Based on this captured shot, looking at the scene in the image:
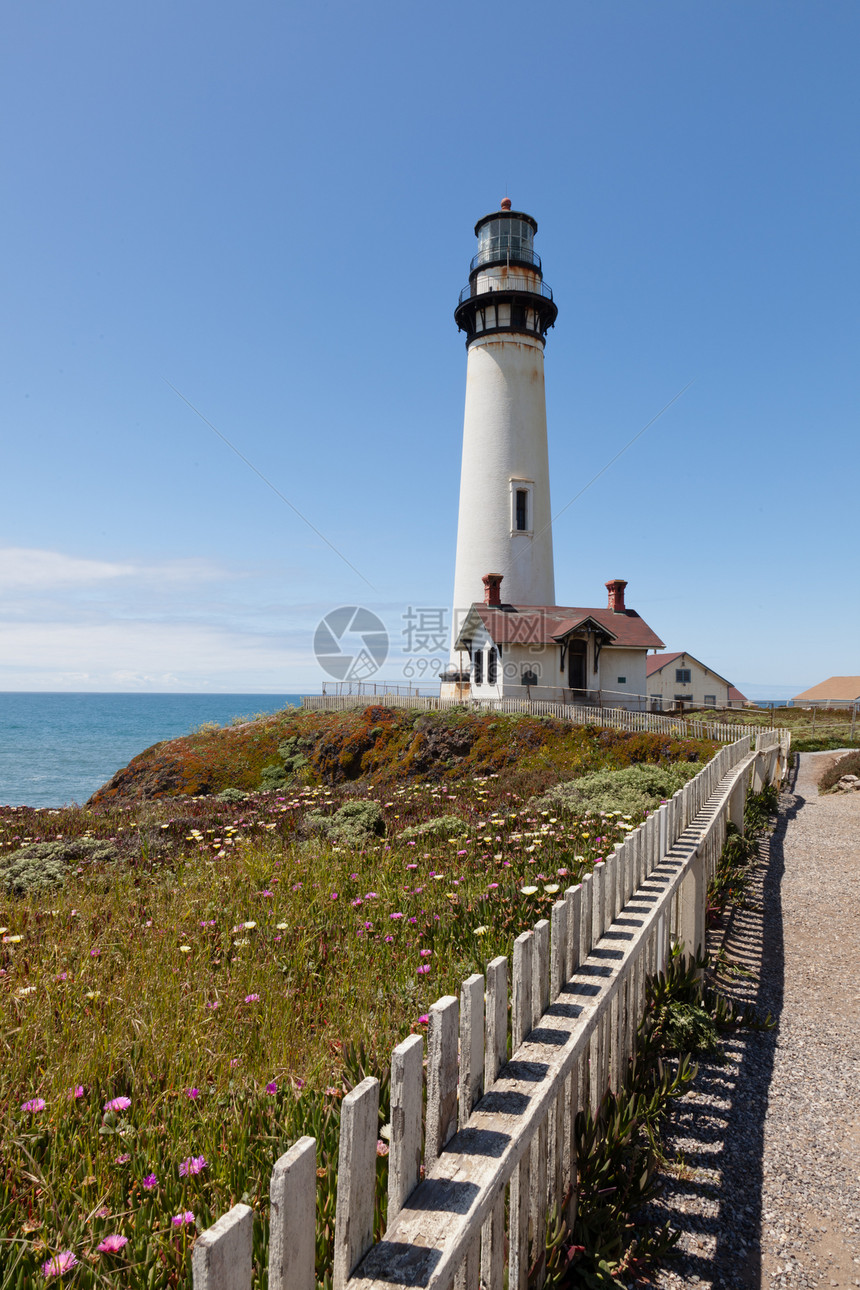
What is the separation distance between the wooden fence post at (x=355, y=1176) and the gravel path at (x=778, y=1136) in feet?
6.05

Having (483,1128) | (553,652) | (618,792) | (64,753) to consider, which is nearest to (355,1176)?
(483,1128)

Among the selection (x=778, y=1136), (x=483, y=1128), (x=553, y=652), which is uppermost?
(x=553, y=652)

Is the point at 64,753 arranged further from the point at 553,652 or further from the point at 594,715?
the point at 594,715

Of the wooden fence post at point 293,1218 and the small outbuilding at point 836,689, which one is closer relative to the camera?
the wooden fence post at point 293,1218

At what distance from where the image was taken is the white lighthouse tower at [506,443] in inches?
1110

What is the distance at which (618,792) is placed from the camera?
36.0 ft

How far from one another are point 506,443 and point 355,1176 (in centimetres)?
2860

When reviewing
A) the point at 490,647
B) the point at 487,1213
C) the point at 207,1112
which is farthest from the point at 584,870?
the point at 490,647

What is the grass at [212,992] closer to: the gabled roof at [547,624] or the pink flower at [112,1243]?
the pink flower at [112,1243]

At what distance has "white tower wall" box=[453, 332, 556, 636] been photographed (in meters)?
28.2

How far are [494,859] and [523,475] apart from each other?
2329cm

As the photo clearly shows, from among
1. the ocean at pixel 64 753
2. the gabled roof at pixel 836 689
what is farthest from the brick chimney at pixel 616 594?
the gabled roof at pixel 836 689

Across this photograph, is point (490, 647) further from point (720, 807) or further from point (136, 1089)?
point (136, 1089)

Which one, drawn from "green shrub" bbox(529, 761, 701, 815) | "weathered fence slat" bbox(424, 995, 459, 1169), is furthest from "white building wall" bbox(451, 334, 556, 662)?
"weathered fence slat" bbox(424, 995, 459, 1169)
